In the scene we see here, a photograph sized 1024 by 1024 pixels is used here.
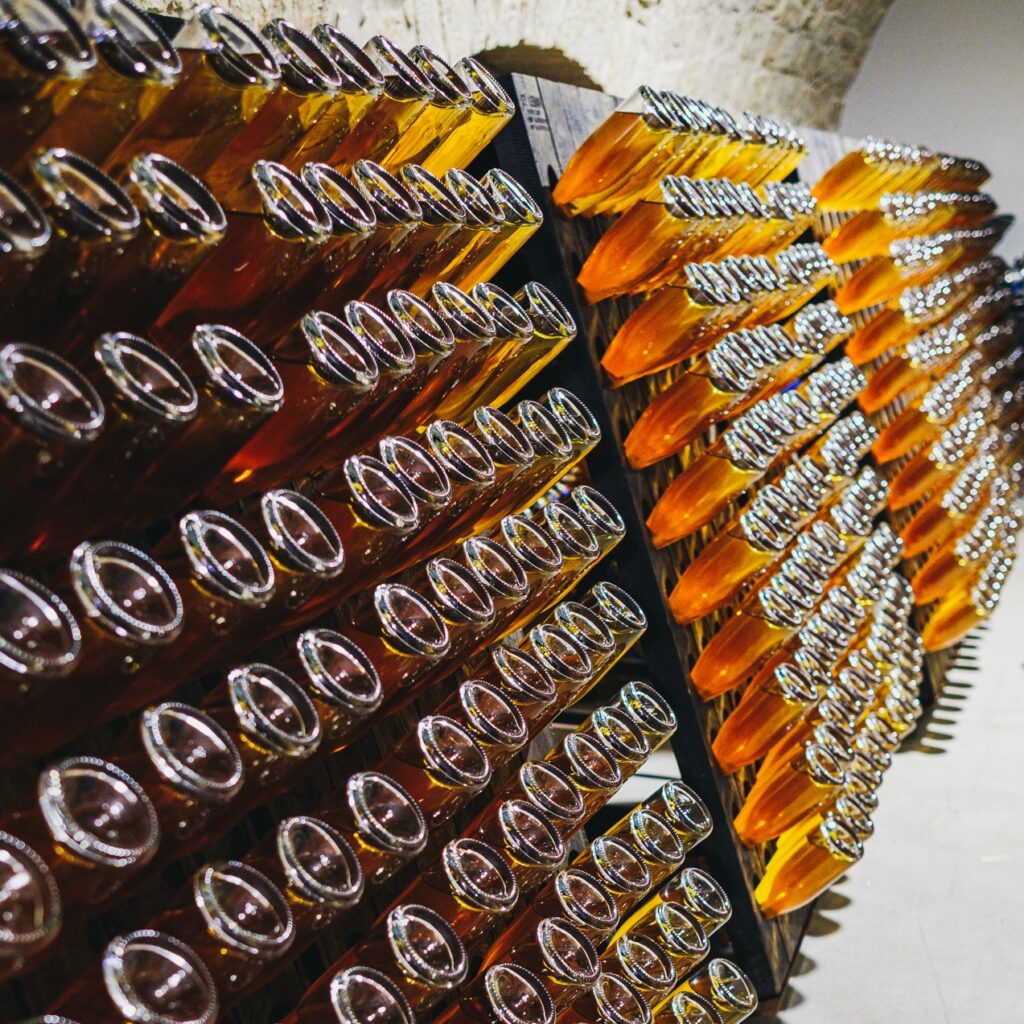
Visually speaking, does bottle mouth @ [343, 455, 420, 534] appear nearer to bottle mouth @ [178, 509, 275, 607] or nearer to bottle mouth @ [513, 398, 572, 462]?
bottle mouth @ [178, 509, 275, 607]

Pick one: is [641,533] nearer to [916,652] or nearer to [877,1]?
[916,652]

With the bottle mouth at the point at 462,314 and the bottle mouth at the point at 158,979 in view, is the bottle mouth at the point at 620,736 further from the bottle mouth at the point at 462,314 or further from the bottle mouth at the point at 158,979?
the bottle mouth at the point at 158,979

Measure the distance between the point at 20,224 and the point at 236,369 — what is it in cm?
18

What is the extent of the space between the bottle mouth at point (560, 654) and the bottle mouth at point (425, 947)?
311 millimetres

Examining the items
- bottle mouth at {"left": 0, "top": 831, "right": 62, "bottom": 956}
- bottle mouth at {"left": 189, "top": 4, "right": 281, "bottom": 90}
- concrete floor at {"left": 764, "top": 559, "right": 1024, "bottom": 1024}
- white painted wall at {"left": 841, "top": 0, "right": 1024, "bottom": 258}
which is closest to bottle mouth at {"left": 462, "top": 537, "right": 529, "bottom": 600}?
bottle mouth at {"left": 189, "top": 4, "right": 281, "bottom": 90}

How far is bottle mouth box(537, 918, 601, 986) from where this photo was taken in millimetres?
995

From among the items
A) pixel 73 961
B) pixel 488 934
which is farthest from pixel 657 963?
pixel 73 961

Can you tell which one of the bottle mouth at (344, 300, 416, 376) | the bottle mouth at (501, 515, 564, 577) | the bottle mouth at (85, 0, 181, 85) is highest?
the bottle mouth at (85, 0, 181, 85)

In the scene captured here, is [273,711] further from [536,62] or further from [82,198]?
[536,62]

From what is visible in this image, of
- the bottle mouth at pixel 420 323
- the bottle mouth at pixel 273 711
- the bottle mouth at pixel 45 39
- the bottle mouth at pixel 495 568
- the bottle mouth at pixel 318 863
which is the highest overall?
the bottle mouth at pixel 45 39

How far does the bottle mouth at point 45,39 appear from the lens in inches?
25.8

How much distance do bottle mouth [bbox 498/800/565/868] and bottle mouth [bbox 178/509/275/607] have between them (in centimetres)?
37

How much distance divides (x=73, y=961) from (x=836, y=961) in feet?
4.58

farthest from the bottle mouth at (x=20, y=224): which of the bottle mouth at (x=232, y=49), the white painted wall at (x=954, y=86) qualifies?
the white painted wall at (x=954, y=86)
